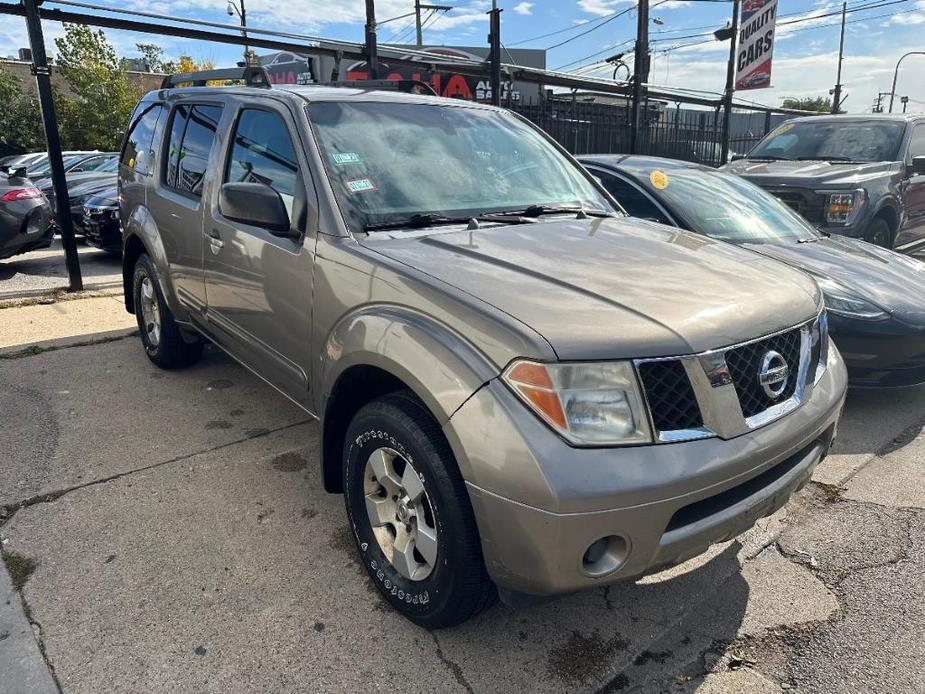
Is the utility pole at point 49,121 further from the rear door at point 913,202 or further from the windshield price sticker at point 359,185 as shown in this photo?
the rear door at point 913,202

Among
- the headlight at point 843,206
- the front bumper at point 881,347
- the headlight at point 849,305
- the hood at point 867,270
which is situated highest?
the headlight at point 843,206

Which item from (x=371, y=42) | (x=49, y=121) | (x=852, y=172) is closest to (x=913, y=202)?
(x=852, y=172)

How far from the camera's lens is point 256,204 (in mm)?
2721

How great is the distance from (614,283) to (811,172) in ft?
18.4

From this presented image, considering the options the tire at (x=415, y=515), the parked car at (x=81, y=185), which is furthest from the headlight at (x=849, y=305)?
the parked car at (x=81, y=185)

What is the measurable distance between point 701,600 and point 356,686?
→ 1315 mm

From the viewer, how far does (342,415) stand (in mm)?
2697

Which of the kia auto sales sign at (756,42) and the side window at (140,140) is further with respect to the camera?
the kia auto sales sign at (756,42)

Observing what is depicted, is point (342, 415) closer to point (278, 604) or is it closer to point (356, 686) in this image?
point (278, 604)

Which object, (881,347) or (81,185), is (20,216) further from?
(881,347)

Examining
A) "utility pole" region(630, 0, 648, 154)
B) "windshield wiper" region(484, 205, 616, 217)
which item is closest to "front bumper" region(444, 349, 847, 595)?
"windshield wiper" region(484, 205, 616, 217)

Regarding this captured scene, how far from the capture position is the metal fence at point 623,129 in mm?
12766

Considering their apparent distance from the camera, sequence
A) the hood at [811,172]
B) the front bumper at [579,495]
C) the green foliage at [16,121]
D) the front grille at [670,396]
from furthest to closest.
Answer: the green foliage at [16,121], the hood at [811,172], the front grille at [670,396], the front bumper at [579,495]

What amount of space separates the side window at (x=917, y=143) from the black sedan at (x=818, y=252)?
336 centimetres
